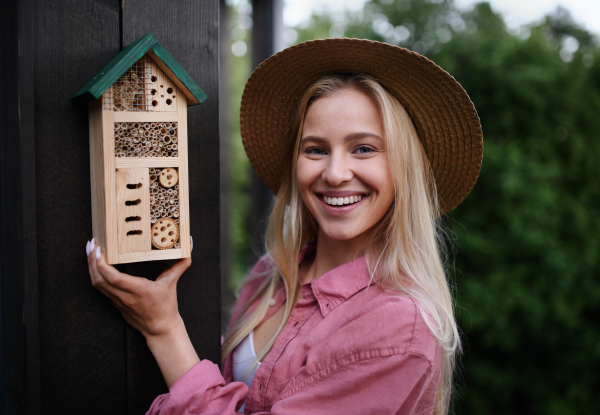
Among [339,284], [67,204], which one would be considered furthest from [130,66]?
→ [339,284]

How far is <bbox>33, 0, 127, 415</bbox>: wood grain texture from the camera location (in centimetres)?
108

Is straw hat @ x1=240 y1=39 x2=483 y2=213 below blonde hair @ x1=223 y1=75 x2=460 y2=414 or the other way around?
the other way around

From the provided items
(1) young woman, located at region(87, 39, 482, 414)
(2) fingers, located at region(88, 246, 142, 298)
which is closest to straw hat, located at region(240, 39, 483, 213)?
(1) young woman, located at region(87, 39, 482, 414)

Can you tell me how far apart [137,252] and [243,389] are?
1.52 ft

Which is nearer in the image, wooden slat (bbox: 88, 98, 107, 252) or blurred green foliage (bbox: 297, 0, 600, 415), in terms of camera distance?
wooden slat (bbox: 88, 98, 107, 252)

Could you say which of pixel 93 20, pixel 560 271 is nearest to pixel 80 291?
pixel 93 20

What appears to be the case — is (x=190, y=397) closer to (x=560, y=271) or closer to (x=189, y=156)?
(x=189, y=156)

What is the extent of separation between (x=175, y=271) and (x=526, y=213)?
13.2 feet

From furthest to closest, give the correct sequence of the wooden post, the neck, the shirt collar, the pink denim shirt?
the wooden post < the neck < the shirt collar < the pink denim shirt

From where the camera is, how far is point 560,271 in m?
4.36

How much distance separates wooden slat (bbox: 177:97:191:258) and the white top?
1.68ft

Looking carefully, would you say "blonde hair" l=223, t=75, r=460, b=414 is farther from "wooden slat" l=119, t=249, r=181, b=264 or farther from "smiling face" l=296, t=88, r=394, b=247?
"wooden slat" l=119, t=249, r=181, b=264

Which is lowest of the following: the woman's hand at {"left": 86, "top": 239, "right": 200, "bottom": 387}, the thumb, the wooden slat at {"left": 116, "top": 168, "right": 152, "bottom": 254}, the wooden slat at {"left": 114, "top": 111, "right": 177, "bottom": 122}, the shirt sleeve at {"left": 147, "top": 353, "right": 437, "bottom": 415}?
the shirt sleeve at {"left": 147, "top": 353, "right": 437, "bottom": 415}

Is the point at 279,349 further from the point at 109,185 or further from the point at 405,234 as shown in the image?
the point at 109,185
